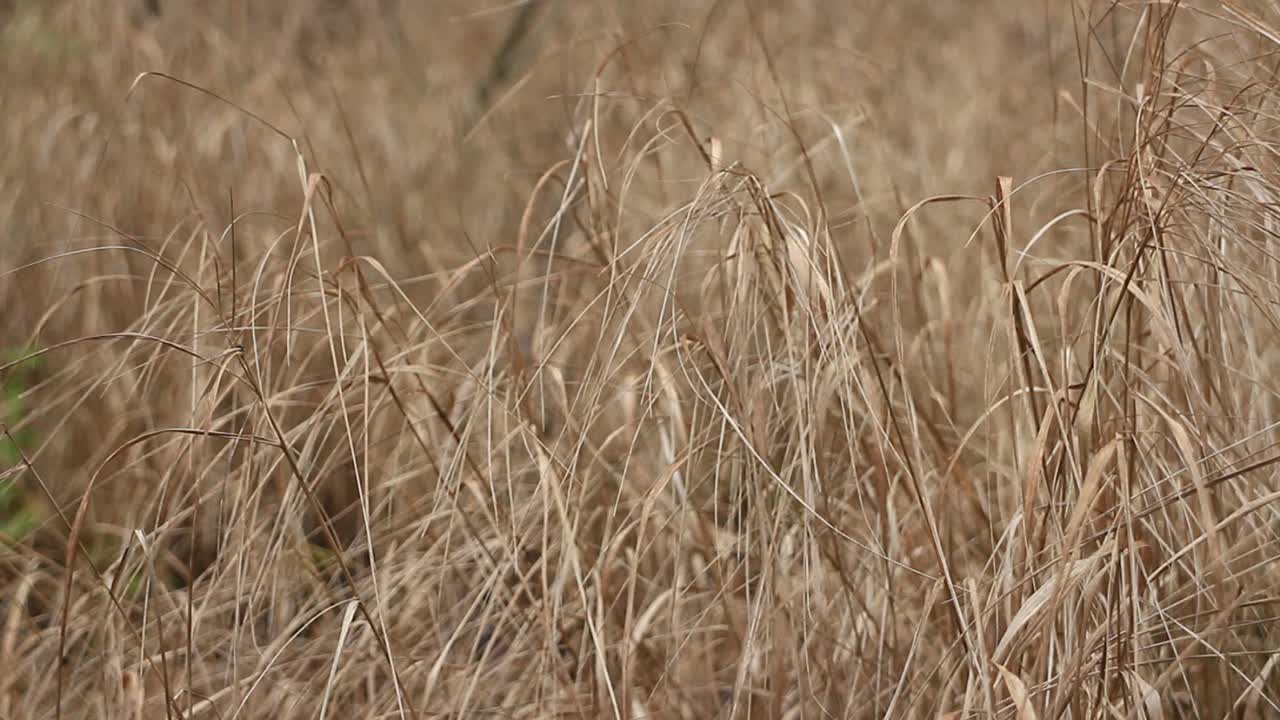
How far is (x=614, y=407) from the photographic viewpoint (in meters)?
1.96

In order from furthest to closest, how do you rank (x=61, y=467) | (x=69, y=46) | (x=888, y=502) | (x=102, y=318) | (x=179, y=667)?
(x=69, y=46) < (x=102, y=318) < (x=61, y=467) < (x=179, y=667) < (x=888, y=502)

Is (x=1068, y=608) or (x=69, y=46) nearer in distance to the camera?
(x=1068, y=608)

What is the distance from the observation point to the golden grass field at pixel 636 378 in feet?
3.44

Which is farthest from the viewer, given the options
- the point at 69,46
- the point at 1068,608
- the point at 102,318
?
the point at 69,46

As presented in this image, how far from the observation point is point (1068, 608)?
3.36 feet

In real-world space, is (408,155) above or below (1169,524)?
above

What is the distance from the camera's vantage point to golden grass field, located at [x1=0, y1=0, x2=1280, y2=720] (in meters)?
1.05

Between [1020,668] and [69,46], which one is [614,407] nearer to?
[1020,668]

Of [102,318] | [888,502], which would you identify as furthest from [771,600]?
[102,318]

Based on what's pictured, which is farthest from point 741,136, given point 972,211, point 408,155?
point 408,155

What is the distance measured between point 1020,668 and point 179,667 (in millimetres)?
981

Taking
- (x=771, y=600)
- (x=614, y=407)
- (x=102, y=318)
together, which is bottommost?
(x=614, y=407)

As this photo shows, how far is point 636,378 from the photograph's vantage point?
1.32 metres

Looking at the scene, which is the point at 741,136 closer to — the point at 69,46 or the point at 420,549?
the point at 420,549
